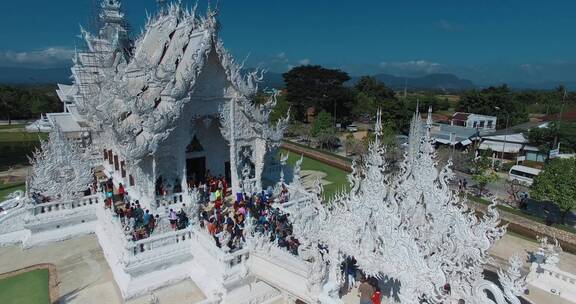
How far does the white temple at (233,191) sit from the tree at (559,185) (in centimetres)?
633

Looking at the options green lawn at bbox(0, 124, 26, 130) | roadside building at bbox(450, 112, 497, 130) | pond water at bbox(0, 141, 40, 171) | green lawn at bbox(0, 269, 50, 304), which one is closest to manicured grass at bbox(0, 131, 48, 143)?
pond water at bbox(0, 141, 40, 171)

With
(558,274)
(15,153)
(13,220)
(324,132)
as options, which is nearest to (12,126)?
(15,153)

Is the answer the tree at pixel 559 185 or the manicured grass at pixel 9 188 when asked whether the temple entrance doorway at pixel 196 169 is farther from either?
the tree at pixel 559 185

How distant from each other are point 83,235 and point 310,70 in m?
41.9

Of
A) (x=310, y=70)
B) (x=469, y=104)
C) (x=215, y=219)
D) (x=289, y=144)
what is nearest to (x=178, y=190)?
(x=215, y=219)

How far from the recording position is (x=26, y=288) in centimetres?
1248

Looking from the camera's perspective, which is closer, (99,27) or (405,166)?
(405,166)

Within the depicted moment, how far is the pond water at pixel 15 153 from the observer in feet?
99.0

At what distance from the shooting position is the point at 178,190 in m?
16.6

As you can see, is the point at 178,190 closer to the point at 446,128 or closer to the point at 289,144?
the point at 289,144

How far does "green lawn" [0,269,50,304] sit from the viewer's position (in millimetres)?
11898

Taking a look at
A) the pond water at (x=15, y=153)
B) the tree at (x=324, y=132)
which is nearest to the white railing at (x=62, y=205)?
the pond water at (x=15, y=153)

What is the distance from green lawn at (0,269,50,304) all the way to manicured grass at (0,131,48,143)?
114 ft

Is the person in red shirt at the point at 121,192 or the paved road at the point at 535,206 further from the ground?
the person in red shirt at the point at 121,192
